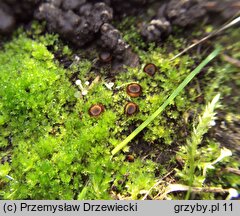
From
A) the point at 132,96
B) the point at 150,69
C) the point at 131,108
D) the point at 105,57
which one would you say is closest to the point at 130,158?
the point at 131,108

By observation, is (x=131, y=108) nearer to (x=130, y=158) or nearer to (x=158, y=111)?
(x=158, y=111)

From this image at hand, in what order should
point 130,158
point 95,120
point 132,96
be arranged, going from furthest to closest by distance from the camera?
point 132,96
point 95,120
point 130,158

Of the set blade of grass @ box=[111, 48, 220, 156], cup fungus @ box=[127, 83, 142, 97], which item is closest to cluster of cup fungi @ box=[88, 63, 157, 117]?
cup fungus @ box=[127, 83, 142, 97]

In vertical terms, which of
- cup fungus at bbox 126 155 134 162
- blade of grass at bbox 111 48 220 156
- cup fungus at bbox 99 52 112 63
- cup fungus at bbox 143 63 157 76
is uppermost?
cup fungus at bbox 99 52 112 63

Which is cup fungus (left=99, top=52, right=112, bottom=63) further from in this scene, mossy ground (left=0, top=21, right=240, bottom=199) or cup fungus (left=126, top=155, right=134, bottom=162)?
cup fungus (left=126, top=155, right=134, bottom=162)

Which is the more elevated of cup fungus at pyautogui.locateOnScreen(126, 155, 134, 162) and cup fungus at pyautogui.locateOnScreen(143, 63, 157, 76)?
cup fungus at pyautogui.locateOnScreen(143, 63, 157, 76)

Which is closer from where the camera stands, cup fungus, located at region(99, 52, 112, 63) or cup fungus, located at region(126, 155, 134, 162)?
cup fungus, located at region(126, 155, 134, 162)

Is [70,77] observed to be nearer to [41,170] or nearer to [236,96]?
[41,170]

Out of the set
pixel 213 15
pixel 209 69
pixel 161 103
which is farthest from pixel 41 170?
pixel 213 15
